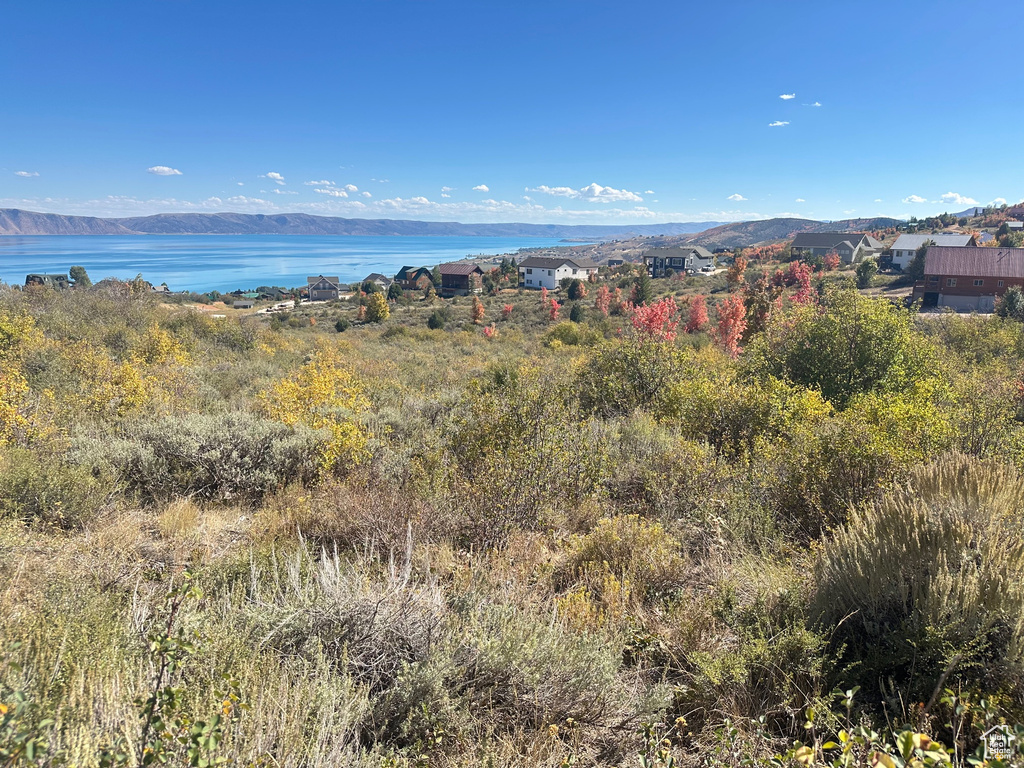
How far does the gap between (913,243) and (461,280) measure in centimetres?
5877

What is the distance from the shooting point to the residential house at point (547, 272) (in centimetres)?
7625

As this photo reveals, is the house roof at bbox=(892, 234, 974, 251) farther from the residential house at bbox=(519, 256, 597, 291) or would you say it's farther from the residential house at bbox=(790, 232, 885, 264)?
the residential house at bbox=(519, 256, 597, 291)

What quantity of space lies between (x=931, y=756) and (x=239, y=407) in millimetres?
9993

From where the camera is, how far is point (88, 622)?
108 inches

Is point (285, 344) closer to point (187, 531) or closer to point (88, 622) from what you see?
point (187, 531)

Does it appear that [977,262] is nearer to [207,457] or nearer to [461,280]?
[207,457]

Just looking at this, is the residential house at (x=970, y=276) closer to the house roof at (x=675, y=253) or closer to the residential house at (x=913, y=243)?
the residential house at (x=913, y=243)

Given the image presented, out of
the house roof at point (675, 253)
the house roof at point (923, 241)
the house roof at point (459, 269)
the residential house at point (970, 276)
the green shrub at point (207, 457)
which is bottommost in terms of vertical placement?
the green shrub at point (207, 457)

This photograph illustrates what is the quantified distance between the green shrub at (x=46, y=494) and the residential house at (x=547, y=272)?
7091 centimetres

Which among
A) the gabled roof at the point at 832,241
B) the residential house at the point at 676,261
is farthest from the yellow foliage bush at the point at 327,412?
the gabled roof at the point at 832,241

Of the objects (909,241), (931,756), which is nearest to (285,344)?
(931,756)

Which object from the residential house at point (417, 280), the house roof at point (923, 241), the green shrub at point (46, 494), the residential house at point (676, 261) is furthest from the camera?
the residential house at point (676, 261)

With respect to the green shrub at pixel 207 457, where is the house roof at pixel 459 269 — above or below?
above

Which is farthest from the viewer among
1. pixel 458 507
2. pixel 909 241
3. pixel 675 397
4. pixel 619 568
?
pixel 909 241
